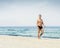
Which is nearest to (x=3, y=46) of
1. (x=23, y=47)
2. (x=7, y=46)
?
(x=7, y=46)

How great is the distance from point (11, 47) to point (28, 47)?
33.1 inches

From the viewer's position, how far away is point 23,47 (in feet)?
39.1

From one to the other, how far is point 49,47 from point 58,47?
1.50 feet

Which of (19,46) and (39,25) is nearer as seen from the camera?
(19,46)

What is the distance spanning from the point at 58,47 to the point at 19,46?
6.49 ft

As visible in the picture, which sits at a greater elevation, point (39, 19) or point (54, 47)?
point (39, 19)

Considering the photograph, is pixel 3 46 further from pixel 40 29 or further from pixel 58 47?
pixel 40 29

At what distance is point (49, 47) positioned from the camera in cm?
1210

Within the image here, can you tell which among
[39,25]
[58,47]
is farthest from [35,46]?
[39,25]

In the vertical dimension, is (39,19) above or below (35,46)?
above

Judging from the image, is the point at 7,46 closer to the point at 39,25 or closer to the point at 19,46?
the point at 19,46

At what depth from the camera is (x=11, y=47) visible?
11859 mm

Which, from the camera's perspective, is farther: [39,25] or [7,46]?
[39,25]

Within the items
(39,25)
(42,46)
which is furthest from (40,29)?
(42,46)
